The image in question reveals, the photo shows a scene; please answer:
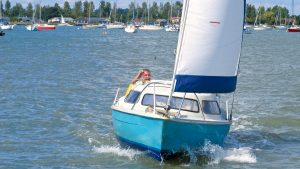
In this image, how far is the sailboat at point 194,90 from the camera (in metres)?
20.6

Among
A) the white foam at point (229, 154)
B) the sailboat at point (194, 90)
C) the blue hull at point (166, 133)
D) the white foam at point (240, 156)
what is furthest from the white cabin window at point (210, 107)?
the white foam at point (240, 156)

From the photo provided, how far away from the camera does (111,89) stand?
4275 cm

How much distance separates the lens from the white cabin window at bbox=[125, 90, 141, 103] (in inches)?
890

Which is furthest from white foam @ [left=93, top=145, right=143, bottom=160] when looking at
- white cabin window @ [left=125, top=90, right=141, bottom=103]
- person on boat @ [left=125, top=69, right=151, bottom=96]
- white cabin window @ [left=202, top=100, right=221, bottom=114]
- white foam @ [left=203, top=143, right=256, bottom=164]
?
white cabin window @ [left=202, top=100, right=221, bottom=114]

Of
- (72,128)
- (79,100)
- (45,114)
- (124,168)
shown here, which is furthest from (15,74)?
(124,168)

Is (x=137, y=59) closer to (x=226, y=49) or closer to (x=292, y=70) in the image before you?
(x=292, y=70)

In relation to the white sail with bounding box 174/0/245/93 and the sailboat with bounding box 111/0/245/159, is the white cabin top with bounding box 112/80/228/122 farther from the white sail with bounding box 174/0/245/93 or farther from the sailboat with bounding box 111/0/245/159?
the white sail with bounding box 174/0/245/93

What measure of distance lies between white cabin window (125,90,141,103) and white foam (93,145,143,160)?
1.55 metres

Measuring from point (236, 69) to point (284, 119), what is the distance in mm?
10241

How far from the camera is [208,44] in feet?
68.8

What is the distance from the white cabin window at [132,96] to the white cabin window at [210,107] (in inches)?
83.9

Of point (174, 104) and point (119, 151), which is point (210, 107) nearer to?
point (174, 104)

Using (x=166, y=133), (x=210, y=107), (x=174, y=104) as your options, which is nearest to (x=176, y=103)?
(x=174, y=104)

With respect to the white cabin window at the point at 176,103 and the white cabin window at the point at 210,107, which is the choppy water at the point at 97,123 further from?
the white cabin window at the point at 176,103
